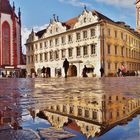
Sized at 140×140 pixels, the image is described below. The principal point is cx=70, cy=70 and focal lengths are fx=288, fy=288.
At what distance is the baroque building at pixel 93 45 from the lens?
31.9 m

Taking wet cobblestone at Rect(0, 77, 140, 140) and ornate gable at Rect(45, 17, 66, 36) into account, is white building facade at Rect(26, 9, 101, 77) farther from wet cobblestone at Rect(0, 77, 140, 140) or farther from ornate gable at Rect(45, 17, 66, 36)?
wet cobblestone at Rect(0, 77, 140, 140)

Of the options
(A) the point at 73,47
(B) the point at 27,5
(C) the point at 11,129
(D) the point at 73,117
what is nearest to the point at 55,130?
(C) the point at 11,129

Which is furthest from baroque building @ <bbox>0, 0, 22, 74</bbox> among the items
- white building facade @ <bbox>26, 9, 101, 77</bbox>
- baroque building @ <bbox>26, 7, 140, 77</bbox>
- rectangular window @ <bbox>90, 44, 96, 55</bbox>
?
rectangular window @ <bbox>90, 44, 96, 55</bbox>

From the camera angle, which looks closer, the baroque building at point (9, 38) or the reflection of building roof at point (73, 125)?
the reflection of building roof at point (73, 125)

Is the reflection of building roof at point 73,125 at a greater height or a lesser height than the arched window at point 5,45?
lesser

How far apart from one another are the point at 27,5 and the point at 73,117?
15.4 m

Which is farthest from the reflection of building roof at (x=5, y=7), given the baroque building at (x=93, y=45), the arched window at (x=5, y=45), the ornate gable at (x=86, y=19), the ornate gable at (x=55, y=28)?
the ornate gable at (x=86, y=19)

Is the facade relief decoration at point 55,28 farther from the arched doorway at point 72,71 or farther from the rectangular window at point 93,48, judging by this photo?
the rectangular window at point 93,48

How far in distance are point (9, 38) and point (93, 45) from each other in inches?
610

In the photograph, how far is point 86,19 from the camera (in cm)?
3438

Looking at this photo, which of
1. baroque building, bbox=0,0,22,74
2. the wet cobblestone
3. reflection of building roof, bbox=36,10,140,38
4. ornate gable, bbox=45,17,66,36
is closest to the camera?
the wet cobblestone

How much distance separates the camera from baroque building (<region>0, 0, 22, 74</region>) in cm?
4203

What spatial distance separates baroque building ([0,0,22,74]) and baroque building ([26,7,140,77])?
6.44 m

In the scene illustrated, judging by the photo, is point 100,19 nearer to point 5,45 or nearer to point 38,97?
point 5,45
